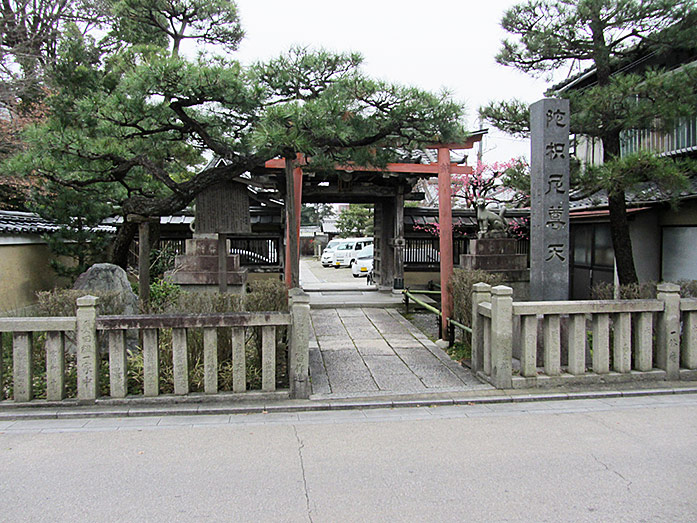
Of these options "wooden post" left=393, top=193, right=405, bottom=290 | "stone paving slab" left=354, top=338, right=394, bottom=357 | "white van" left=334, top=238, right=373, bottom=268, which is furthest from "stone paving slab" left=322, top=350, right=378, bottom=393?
"white van" left=334, top=238, right=373, bottom=268

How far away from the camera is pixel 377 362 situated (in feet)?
24.0

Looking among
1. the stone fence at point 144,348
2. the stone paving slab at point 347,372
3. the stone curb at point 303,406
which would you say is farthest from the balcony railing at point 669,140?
the stone fence at point 144,348

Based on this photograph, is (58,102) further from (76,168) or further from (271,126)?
(271,126)

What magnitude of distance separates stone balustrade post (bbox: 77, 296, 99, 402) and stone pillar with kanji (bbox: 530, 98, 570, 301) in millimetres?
5744

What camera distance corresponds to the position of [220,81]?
550 cm

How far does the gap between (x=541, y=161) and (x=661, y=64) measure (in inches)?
258

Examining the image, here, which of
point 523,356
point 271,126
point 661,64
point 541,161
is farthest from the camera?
point 661,64

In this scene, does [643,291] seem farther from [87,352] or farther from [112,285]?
[112,285]

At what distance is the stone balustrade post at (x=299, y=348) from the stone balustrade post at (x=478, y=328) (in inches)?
93.4

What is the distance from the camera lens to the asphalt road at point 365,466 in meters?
3.36

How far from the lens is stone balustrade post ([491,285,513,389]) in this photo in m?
5.95

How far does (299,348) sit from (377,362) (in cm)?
205

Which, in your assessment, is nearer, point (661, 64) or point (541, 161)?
point (541, 161)

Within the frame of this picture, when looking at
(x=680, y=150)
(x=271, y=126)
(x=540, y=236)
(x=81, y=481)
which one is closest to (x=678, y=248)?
(x=680, y=150)
